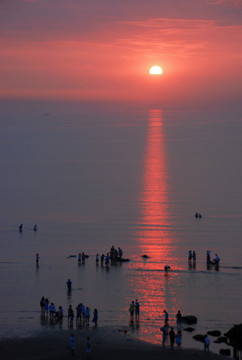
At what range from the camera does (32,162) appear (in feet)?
483

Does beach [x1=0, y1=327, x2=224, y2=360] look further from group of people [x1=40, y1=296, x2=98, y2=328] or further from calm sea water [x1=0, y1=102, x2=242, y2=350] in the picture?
group of people [x1=40, y1=296, x2=98, y2=328]

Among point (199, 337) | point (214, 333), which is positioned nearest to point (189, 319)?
point (214, 333)

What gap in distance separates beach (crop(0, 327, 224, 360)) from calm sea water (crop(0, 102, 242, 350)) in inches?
59.9

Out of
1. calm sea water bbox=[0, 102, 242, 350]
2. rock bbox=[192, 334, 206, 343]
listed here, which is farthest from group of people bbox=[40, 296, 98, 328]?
rock bbox=[192, 334, 206, 343]

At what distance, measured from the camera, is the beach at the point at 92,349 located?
3131 cm

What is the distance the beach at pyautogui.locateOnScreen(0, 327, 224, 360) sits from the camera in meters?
31.3

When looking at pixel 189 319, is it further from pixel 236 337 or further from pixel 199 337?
pixel 236 337

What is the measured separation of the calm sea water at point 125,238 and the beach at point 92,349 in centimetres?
152

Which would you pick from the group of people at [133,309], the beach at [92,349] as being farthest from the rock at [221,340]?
the group of people at [133,309]

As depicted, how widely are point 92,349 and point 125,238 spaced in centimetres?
3286

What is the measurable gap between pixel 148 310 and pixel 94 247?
20.8 meters

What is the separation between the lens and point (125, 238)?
64.9 meters

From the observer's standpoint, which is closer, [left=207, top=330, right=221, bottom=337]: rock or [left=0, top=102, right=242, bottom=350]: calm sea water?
[left=207, top=330, right=221, bottom=337]: rock

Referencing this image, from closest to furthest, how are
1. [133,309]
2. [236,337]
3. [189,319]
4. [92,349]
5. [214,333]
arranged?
1. [92,349]
2. [236,337]
3. [214,333]
4. [189,319]
5. [133,309]
